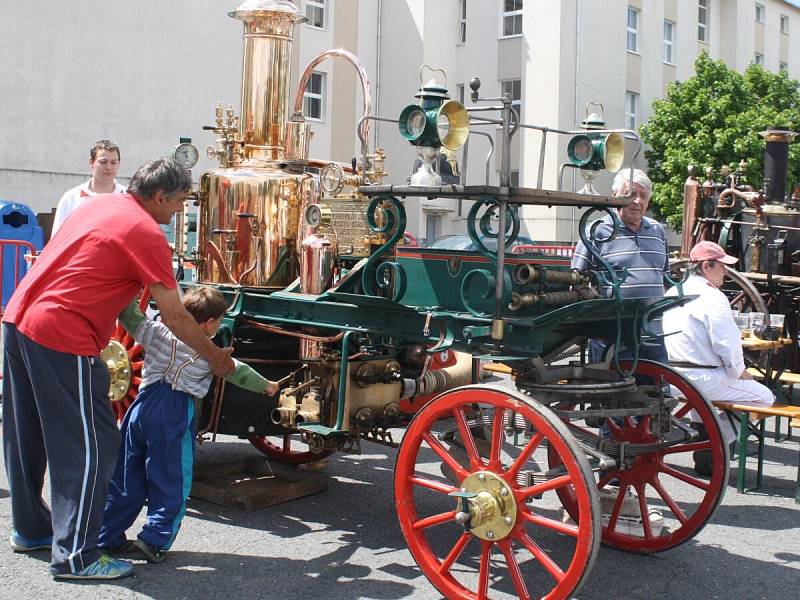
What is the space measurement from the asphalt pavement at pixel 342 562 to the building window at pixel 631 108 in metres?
22.3

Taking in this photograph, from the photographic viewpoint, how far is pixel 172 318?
155 inches

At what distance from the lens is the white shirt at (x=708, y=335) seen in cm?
614

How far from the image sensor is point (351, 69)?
2442cm

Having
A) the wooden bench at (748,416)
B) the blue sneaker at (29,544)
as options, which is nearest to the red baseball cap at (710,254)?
the wooden bench at (748,416)

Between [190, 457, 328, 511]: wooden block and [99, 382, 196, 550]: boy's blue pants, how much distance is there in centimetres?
Result: 89

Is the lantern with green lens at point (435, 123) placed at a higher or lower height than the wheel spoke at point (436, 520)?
higher

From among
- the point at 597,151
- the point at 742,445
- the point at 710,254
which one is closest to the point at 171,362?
the point at 597,151

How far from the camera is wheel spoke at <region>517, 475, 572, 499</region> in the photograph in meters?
3.66

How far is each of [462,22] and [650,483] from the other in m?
23.7

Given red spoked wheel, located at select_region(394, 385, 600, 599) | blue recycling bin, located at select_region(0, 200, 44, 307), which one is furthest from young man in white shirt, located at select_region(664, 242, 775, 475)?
blue recycling bin, located at select_region(0, 200, 44, 307)

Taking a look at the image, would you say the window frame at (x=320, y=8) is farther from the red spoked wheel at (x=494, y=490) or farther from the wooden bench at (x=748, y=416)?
the red spoked wheel at (x=494, y=490)

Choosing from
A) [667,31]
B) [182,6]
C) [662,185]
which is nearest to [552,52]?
[662,185]

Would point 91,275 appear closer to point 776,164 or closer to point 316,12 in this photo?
point 776,164

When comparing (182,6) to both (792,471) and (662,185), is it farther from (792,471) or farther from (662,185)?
(792,471)
